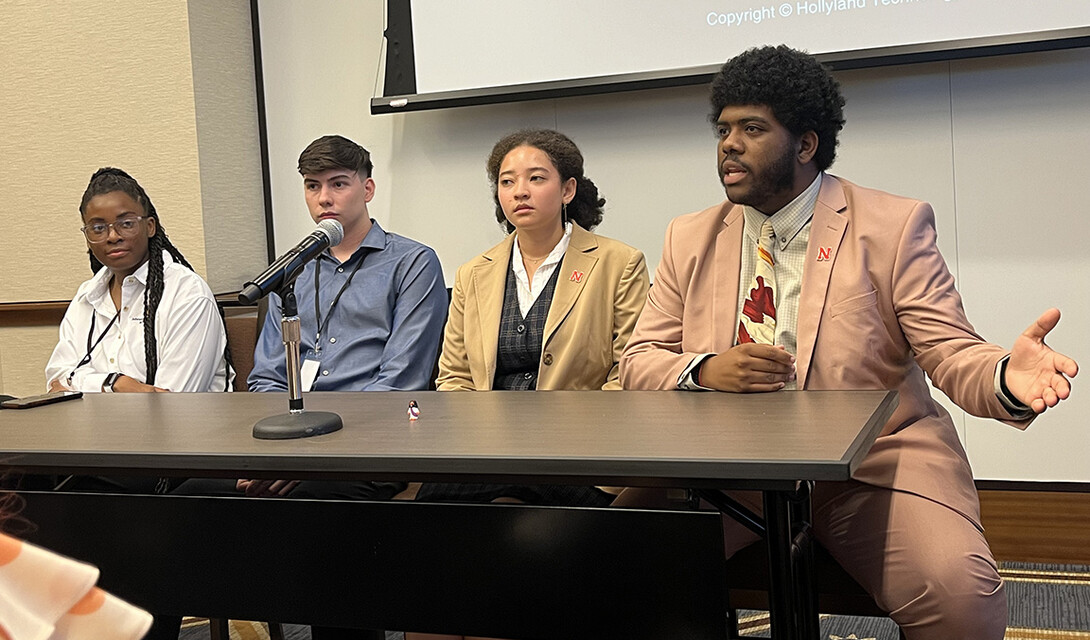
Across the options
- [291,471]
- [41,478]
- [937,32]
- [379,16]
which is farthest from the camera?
[379,16]

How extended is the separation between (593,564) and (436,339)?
1341 millimetres

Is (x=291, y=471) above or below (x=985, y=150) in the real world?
below

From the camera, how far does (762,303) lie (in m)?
2.17

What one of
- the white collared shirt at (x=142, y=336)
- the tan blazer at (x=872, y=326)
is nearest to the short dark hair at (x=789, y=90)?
the tan blazer at (x=872, y=326)

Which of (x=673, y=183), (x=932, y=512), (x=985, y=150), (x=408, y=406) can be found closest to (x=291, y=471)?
(x=408, y=406)

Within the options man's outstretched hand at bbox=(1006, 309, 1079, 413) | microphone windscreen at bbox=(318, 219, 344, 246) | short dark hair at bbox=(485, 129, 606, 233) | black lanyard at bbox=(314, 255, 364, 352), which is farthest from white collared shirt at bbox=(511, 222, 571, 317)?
man's outstretched hand at bbox=(1006, 309, 1079, 413)

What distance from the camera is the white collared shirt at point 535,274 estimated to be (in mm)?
2758

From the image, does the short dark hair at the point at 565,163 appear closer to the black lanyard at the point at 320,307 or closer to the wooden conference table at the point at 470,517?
the black lanyard at the point at 320,307

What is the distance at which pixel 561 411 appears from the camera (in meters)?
1.92

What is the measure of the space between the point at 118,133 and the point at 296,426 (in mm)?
2579

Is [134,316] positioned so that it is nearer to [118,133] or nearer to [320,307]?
[320,307]

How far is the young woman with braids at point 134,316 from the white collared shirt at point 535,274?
3.17ft

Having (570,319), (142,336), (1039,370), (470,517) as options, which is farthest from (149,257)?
(1039,370)

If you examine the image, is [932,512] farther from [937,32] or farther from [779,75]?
[937,32]
